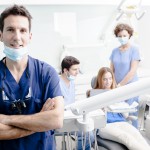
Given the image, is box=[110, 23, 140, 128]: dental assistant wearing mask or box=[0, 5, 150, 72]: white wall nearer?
box=[110, 23, 140, 128]: dental assistant wearing mask

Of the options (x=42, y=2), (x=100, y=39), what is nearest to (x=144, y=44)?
(x=100, y=39)

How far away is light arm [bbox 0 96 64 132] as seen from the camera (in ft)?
3.39

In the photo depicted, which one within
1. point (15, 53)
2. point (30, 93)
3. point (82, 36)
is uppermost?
point (82, 36)

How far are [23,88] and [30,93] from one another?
0.04 meters

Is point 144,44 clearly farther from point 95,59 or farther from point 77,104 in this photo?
point 77,104

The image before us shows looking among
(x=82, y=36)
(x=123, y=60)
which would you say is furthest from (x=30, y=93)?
(x=82, y=36)

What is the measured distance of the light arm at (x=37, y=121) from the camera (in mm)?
1033

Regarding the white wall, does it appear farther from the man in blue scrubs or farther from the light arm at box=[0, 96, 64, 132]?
the light arm at box=[0, 96, 64, 132]

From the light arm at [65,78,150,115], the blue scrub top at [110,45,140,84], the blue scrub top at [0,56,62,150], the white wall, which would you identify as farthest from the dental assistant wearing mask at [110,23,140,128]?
the light arm at [65,78,150,115]

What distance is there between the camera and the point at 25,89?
44.6 inches

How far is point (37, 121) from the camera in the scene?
1038 millimetres

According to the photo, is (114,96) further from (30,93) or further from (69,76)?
(69,76)

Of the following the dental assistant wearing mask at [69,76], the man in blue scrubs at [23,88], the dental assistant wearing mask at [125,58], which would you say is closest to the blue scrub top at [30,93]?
the man in blue scrubs at [23,88]

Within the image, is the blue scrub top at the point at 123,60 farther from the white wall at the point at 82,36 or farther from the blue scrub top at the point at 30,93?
the blue scrub top at the point at 30,93
